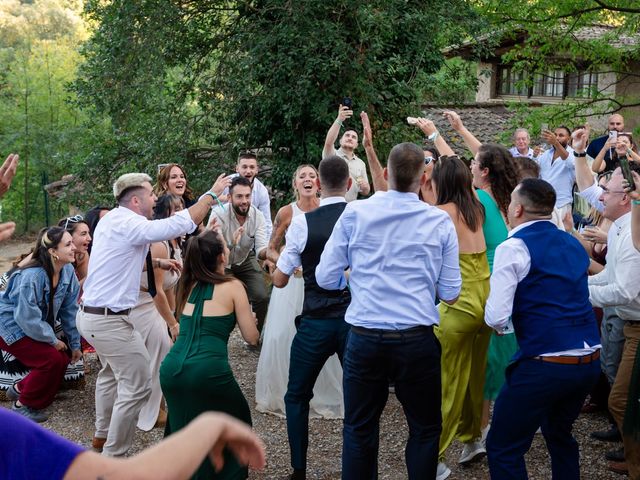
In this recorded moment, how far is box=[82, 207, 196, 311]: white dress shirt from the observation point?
521 centimetres

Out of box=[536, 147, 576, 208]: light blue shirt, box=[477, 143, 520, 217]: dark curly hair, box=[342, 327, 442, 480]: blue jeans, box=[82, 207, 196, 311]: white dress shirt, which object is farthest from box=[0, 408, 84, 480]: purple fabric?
box=[536, 147, 576, 208]: light blue shirt

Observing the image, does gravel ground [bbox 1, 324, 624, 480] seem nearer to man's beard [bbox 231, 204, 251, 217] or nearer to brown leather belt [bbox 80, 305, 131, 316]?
brown leather belt [bbox 80, 305, 131, 316]

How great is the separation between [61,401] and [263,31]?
5749 millimetres

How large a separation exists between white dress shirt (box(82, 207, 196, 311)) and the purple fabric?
366cm

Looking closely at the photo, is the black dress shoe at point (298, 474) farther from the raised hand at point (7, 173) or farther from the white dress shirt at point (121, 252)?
the raised hand at point (7, 173)

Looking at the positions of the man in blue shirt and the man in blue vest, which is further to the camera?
the man in blue shirt

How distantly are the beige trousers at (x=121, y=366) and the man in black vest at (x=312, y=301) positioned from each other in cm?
115

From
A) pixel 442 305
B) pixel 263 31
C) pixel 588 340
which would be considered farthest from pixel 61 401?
pixel 263 31

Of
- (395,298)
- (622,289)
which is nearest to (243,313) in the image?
(395,298)

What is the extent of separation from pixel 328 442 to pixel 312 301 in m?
1.55

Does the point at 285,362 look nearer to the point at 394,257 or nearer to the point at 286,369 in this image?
the point at 286,369

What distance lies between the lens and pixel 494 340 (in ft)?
18.4

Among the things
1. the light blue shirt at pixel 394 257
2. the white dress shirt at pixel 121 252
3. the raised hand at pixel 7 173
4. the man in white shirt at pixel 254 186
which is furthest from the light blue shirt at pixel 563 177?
the raised hand at pixel 7 173

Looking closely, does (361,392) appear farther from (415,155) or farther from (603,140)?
(603,140)
